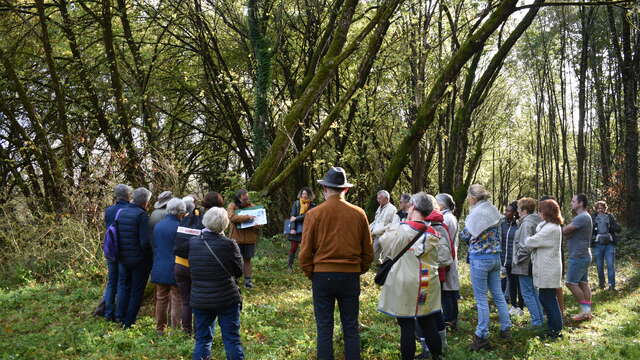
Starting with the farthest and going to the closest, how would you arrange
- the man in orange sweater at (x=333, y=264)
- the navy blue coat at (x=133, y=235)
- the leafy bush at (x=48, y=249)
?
the leafy bush at (x=48, y=249), the navy blue coat at (x=133, y=235), the man in orange sweater at (x=333, y=264)

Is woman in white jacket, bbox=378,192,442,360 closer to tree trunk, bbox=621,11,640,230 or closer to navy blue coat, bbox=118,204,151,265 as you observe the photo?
navy blue coat, bbox=118,204,151,265

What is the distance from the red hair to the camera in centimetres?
667

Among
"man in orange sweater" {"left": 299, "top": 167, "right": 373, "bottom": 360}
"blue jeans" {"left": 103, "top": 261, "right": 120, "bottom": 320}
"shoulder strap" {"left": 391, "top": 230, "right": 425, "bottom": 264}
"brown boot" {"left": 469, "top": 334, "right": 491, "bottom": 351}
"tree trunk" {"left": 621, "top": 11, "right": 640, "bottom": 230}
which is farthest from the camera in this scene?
"tree trunk" {"left": 621, "top": 11, "right": 640, "bottom": 230}

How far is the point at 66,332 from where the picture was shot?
23.6ft

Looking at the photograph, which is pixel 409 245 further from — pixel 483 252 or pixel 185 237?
pixel 185 237

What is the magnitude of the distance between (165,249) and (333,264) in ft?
9.03

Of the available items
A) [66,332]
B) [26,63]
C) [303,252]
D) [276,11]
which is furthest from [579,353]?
[26,63]

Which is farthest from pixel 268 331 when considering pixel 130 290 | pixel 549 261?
pixel 549 261

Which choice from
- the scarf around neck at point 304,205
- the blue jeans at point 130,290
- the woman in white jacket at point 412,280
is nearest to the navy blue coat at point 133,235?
the blue jeans at point 130,290

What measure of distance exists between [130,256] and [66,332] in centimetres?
146

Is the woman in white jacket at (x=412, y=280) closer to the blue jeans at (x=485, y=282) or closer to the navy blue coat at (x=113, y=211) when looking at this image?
the blue jeans at (x=485, y=282)

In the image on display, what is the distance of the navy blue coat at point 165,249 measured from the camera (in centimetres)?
654

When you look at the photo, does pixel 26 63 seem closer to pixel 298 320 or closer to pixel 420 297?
pixel 298 320

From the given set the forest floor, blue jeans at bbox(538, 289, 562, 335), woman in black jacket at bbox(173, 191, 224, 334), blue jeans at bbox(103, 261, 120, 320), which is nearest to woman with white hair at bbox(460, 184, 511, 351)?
the forest floor
